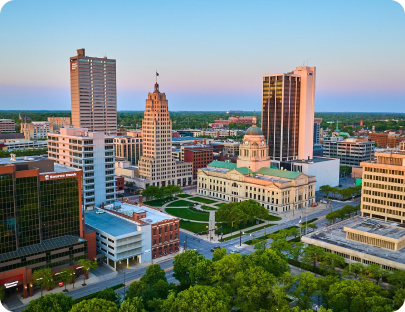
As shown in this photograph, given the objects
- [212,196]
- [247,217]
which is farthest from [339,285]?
[212,196]

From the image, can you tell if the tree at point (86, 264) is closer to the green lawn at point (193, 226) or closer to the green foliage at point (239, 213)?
the green lawn at point (193, 226)

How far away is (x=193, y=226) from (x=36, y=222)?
57.7 meters

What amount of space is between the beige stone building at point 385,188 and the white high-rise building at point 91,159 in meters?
88.4

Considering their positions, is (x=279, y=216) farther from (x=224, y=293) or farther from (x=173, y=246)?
(x=224, y=293)

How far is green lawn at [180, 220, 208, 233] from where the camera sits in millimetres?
125956

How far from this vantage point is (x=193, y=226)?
129125mm

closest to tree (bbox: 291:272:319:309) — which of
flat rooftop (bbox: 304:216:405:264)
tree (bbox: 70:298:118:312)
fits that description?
flat rooftop (bbox: 304:216:405:264)

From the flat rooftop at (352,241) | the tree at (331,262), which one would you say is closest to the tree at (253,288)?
the tree at (331,262)

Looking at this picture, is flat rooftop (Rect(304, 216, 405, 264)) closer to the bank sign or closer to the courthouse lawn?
the bank sign

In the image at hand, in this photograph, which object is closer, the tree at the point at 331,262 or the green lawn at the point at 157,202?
the tree at the point at 331,262

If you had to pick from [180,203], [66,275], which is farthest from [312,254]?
[180,203]

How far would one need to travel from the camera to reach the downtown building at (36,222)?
261 feet

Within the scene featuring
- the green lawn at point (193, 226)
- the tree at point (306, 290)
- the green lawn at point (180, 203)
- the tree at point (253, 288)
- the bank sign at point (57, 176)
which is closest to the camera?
the tree at point (253, 288)

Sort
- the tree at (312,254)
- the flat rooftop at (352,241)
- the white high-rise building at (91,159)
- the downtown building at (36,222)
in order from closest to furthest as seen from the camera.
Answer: the downtown building at (36,222), the flat rooftop at (352,241), the tree at (312,254), the white high-rise building at (91,159)
